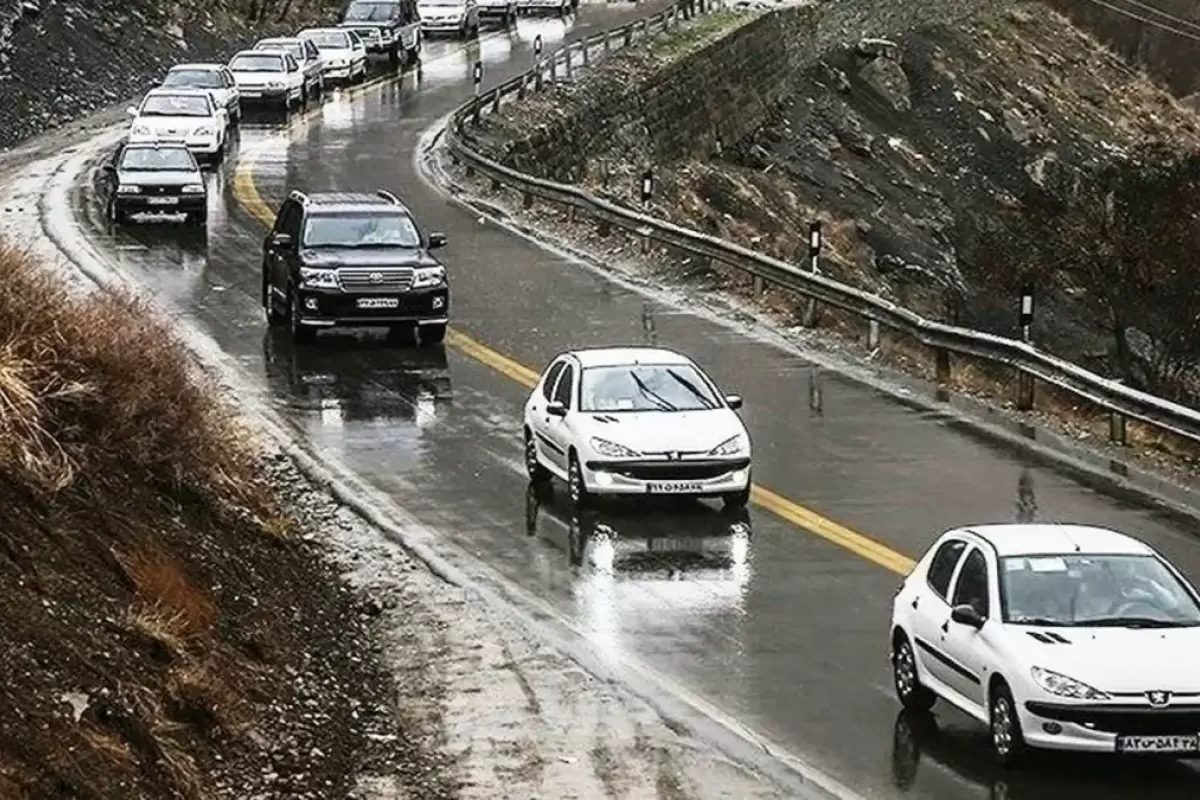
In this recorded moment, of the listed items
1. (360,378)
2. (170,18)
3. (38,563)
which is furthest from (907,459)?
(170,18)

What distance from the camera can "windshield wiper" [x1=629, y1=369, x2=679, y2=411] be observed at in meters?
22.0

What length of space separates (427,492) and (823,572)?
4.73 m

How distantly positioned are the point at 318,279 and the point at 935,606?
16813 millimetres

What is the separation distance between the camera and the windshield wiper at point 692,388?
22141 millimetres

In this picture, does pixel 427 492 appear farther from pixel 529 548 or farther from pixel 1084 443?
pixel 1084 443

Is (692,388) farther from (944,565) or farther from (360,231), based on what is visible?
(360,231)

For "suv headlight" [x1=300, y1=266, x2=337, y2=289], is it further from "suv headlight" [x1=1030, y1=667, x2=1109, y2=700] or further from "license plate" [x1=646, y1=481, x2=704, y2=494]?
"suv headlight" [x1=1030, y1=667, x2=1109, y2=700]

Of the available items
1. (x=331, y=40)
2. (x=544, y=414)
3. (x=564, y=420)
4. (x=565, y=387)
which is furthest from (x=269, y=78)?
(x=564, y=420)

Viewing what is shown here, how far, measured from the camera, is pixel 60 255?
36156 millimetres

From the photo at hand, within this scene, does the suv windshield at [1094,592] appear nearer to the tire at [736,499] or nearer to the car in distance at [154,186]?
the tire at [736,499]

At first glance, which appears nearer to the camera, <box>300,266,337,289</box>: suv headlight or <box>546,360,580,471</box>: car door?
<box>546,360,580,471</box>: car door

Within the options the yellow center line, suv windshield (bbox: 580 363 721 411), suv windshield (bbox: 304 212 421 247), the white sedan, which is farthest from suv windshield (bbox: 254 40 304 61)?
suv windshield (bbox: 580 363 721 411)

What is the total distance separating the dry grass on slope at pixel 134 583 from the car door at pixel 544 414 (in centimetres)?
291

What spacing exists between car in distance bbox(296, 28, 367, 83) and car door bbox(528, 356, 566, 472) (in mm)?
45019
